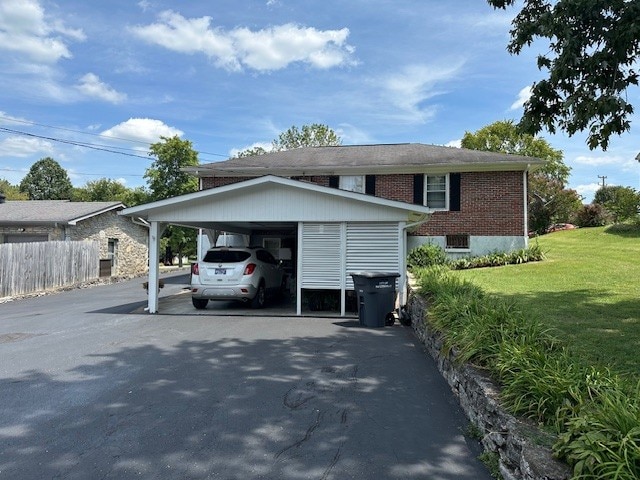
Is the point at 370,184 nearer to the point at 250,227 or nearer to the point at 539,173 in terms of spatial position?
the point at 250,227

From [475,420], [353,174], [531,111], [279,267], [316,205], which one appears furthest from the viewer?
[353,174]

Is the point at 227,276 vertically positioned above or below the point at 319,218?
below

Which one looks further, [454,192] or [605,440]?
[454,192]

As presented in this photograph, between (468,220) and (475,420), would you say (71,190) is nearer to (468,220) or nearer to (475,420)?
(468,220)

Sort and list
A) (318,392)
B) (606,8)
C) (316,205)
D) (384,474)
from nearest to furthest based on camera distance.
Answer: (384,474) < (318,392) < (606,8) < (316,205)

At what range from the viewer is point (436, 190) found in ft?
59.5

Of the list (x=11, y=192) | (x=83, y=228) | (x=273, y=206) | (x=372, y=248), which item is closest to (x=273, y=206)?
(x=273, y=206)

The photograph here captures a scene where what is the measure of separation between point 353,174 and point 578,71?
38.6ft

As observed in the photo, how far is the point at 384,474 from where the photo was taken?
337 centimetres

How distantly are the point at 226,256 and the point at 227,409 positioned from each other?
7177 mm

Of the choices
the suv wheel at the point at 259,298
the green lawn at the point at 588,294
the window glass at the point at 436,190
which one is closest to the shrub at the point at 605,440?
the green lawn at the point at 588,294

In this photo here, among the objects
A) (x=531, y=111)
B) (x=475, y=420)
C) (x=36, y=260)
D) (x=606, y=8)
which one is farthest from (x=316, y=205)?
(x=36, y=260)

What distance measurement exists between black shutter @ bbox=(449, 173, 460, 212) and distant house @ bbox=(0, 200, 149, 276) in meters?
14.7

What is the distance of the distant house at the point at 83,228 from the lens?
70.3 ft
